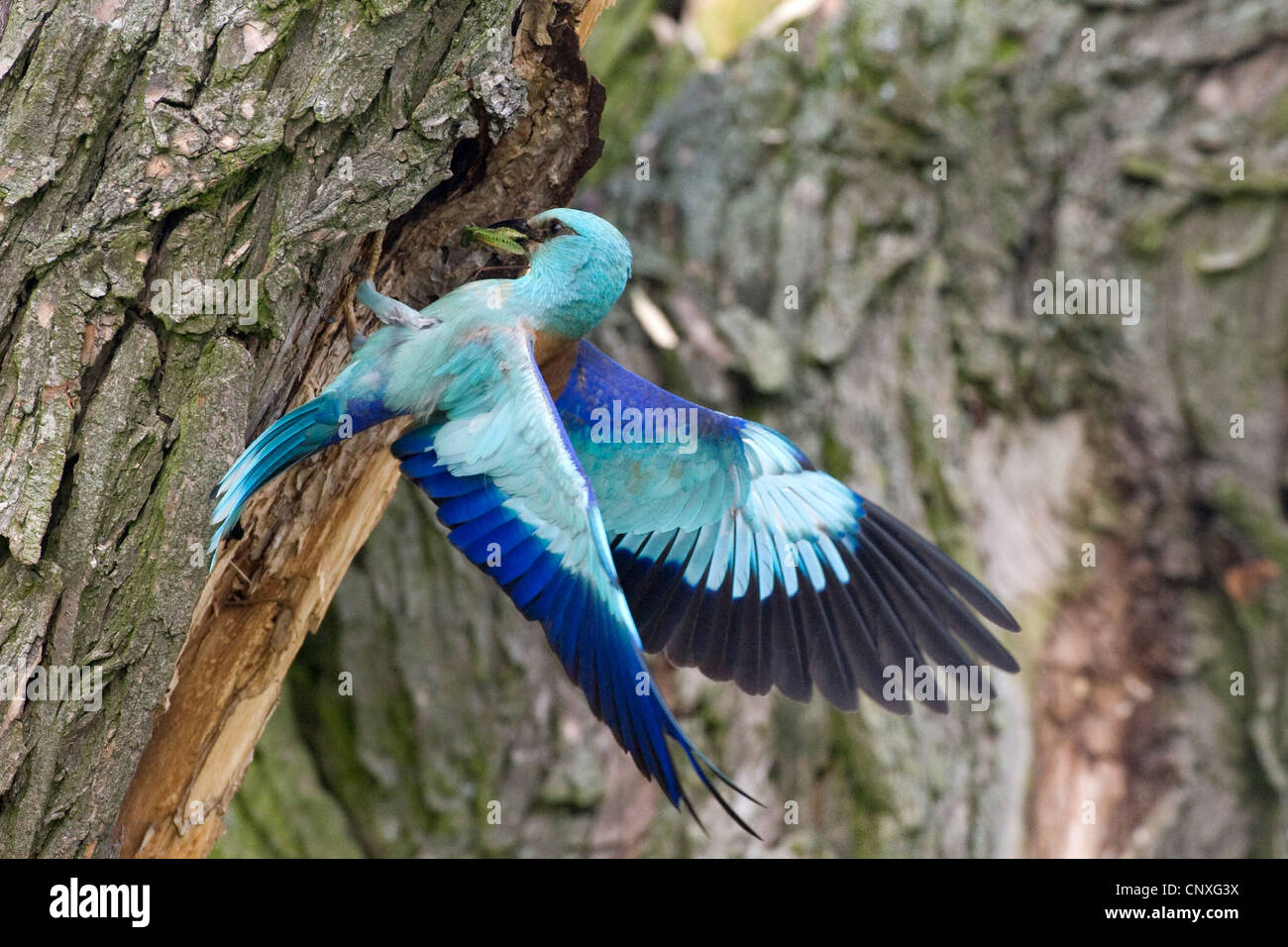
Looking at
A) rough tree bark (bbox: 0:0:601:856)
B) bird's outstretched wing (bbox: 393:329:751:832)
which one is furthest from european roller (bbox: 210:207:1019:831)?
rough tree bark (bbox: 0:0:601:856)

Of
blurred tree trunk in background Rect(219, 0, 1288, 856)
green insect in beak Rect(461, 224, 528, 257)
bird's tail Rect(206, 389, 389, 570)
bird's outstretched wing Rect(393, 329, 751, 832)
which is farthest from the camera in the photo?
blurred tree trunk in background Rect(219, 0, 1288, 856)

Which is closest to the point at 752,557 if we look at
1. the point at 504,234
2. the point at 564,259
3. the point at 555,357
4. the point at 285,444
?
the point at 555,357

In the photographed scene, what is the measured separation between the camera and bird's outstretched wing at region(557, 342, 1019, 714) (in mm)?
2855

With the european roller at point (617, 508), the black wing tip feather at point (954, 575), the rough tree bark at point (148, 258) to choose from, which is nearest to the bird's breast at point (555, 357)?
the european roller at point (617, 508)

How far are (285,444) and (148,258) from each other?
441 mm

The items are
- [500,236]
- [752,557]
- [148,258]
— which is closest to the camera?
[148,258]

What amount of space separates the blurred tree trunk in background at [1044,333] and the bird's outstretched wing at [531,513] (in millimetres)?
1595

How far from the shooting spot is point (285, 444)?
233 centimetres

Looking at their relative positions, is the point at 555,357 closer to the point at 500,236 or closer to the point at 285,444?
the point at 500,236

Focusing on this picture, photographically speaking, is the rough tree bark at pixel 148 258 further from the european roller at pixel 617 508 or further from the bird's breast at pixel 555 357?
the bird's breast at pixel 555 357

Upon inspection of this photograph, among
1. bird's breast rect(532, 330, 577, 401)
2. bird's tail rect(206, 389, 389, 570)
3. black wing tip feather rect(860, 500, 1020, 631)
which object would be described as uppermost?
bird's breast rect(532, 330, 577, 401)

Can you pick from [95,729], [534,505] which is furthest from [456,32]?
[95,729]

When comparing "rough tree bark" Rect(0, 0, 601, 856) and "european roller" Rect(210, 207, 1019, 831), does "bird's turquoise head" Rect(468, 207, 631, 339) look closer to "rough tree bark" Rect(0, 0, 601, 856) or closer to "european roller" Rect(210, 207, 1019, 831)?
"european roller" Rect(210, 207, 1019, 831)

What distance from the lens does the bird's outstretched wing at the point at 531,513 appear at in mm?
2289
